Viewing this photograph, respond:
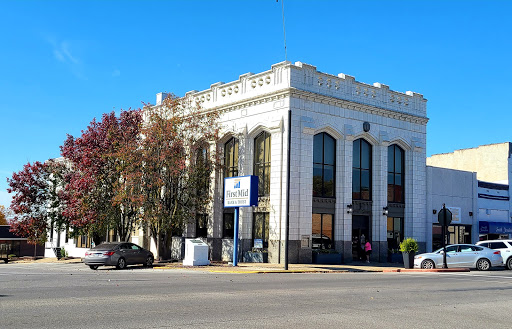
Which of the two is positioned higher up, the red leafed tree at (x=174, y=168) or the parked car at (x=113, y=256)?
the red leafed tree at (x=174, y=168)

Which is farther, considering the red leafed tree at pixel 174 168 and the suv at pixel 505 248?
Answer: the red leafed tree at pixel 174 168

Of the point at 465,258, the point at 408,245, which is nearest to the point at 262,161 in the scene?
the point at 408,245

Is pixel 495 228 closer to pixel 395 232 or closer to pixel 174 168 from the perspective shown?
pixel 395 232

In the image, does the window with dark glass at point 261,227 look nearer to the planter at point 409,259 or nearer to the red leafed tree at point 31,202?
the planter at point 409,259

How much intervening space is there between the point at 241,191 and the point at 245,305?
16908 millimetres

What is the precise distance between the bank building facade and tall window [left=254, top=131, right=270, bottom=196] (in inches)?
2.3

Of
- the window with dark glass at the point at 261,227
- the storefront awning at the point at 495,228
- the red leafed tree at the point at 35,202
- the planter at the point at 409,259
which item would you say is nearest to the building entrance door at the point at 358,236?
the planter at the point at 409,259

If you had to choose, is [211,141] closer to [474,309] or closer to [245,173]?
[245,173]

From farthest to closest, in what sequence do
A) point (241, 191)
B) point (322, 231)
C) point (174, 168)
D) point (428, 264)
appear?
point (322, 231) < point (174, 168) < point (241, 191) < point (428, 264)

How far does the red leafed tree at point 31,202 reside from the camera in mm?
40844

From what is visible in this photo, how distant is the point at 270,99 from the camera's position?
32.0m

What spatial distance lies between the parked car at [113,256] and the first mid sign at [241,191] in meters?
5.42

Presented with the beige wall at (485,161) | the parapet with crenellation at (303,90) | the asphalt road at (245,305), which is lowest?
the asphalt road at (245,305)

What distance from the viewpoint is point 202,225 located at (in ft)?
120
